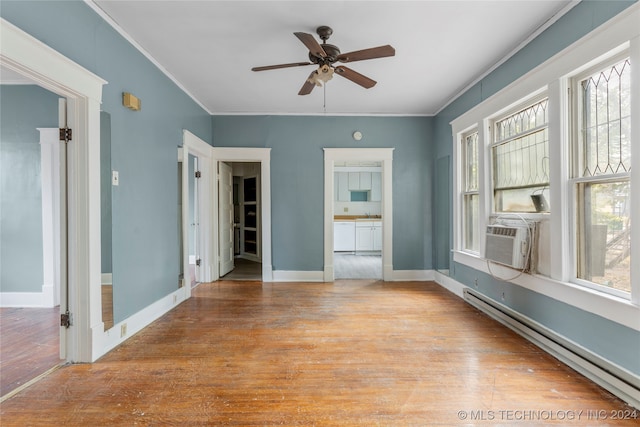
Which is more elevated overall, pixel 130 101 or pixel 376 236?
pixel 130 101

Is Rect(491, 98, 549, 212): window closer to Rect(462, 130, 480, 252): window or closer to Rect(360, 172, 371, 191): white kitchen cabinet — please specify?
Rect(462, 130, 480, 252): window

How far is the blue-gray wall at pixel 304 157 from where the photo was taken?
16.3ft

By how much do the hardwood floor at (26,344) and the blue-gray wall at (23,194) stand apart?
15.5 inches

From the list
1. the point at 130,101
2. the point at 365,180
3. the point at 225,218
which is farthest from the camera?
the point at 365,180

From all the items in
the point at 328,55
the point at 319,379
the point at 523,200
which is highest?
the point at 328,55

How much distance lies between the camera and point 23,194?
348 cm

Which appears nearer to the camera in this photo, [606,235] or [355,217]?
[606,235]

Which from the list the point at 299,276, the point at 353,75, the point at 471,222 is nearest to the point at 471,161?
the point at 471,222

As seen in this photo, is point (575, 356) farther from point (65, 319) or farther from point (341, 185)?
point (341, 185)

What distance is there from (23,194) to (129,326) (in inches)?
88.3

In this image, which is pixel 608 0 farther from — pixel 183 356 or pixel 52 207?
pixel 52 207

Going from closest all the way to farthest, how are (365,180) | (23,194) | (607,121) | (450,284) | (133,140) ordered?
(607,121)
(133,140)
(23,194)
(450,284)
(365,180)

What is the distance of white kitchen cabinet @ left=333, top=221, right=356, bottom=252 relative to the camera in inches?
317

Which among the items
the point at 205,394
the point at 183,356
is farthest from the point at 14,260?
the point at 205,394
